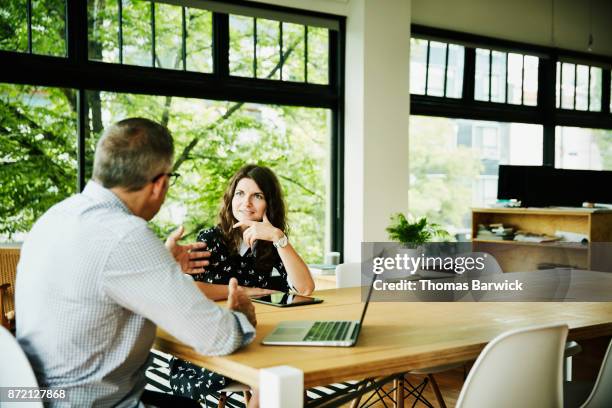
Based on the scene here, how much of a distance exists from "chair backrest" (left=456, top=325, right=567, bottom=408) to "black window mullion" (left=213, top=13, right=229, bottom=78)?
4.03m

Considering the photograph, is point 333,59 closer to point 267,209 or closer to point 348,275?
point 348,275

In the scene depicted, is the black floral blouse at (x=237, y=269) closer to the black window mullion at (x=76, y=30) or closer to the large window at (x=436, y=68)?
the black window mullion at (x=76, y=30)

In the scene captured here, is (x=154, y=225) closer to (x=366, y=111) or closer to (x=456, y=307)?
(x=366, y=111)

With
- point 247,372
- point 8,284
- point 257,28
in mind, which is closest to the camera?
point 247,372

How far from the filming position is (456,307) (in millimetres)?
2760

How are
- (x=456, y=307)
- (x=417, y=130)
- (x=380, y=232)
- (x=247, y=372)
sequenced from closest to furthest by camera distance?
(x=247, y=372) < (x=456, y=307) < (x=380, y=232) < (x=417, y=130)

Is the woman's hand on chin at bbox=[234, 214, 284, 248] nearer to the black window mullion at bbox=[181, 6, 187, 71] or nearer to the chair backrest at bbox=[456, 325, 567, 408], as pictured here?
the chair backrest at bbox=[456, 325, 567, 408]

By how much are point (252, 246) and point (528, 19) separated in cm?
565

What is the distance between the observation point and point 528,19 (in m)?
7.81

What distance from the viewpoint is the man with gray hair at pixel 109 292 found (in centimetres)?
176

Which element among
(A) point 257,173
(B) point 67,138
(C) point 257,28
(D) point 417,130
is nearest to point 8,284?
(B) point 67,138

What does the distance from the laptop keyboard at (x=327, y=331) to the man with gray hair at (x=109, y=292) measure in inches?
8.4

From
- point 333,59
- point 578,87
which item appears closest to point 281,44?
point 333,59

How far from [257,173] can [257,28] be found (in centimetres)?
269
